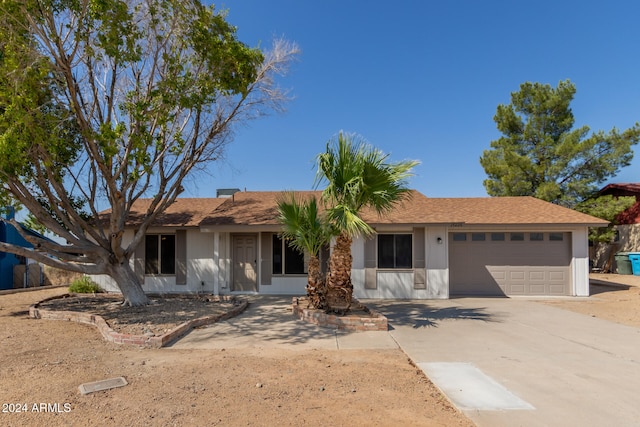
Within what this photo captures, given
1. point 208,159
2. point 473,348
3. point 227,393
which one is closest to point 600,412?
point 473,348

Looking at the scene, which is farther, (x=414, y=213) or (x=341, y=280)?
(x=414, y=213)

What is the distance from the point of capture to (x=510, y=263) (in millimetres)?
13508

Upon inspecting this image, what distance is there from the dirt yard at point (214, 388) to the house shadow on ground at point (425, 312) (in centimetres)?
269

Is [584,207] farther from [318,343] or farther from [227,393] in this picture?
[227,393]

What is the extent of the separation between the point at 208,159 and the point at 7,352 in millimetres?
7189

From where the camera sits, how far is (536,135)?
74.3 ft

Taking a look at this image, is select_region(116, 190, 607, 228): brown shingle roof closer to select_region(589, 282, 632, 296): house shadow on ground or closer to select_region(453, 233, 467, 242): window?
select_region(453, 233, 467, 242): window

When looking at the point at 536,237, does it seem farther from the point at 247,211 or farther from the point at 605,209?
the point at 247,211

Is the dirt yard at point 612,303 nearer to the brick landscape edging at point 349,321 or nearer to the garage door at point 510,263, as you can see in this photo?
the garage door at point 510,263

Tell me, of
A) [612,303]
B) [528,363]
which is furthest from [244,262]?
[612,303]

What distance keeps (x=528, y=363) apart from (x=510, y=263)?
8.56 m

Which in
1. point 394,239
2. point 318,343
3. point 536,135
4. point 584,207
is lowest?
point 318,343

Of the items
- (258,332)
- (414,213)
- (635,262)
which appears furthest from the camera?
(635,262)

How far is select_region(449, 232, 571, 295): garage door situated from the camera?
44.0 feet
